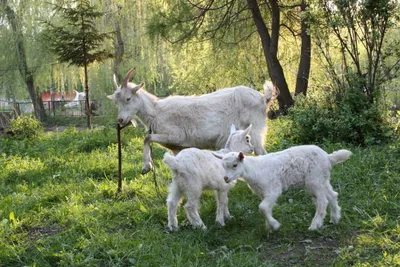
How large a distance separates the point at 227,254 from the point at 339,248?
3.08ft

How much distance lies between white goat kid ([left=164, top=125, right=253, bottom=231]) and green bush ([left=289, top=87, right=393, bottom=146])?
3.74 m

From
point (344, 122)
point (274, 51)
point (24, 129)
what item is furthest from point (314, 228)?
point (24, 129)

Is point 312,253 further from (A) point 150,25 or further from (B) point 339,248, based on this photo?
(A) point 150,25

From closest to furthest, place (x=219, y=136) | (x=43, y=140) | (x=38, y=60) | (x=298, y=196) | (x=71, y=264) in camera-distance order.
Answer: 1. (x=71, y=264)
2. (x=298, y=196)
3. (x=219, y=136)
4. (x=43, y=140)
5. (x=38, y=60)

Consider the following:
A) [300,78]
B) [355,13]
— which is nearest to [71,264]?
[355,13]

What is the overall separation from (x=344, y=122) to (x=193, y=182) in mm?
4382

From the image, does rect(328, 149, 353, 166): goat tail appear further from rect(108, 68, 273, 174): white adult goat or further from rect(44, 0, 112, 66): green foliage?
rect(44, 0, 112, 66): green foliage

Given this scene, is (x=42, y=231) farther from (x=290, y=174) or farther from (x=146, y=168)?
(x=290, y=174)

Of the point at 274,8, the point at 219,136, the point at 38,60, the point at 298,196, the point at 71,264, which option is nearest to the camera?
the point at 71,264

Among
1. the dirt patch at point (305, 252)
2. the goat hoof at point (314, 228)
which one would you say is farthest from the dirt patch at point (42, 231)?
the goat hoof at point (314, 228)

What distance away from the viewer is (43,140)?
11.7m

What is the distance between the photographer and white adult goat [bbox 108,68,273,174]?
229 inches

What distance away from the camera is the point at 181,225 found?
4.65 m

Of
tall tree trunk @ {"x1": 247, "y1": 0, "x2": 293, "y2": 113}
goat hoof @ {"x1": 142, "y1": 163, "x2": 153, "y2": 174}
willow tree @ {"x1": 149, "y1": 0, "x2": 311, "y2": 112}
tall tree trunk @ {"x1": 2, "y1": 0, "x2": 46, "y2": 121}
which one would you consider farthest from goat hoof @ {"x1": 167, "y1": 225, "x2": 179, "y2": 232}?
tall tree trunk @ {"x1": 2, "y1": 0, "x2": 46, "y2": 121}
